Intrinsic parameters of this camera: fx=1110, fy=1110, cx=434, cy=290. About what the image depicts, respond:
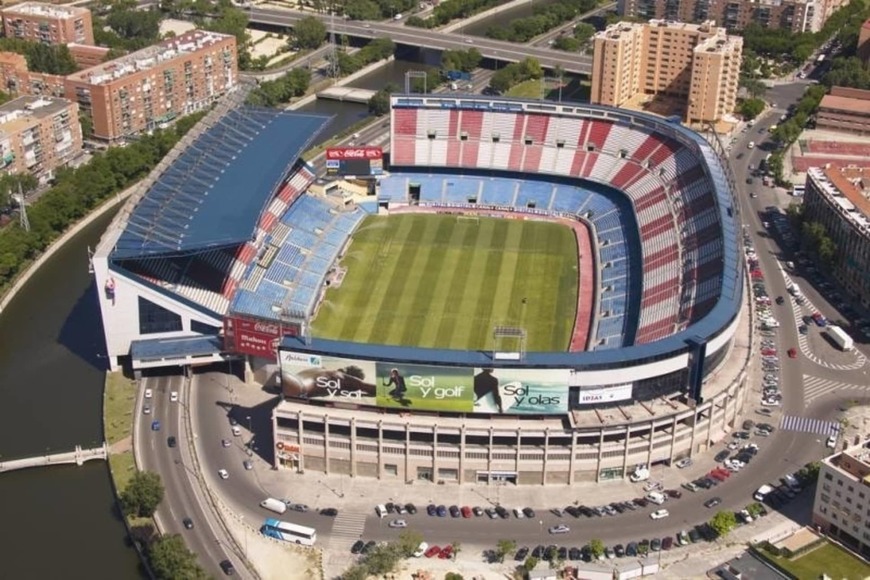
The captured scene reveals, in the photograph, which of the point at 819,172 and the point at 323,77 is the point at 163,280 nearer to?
the point at 819,172

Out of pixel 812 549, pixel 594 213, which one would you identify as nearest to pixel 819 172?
pixel 594 213

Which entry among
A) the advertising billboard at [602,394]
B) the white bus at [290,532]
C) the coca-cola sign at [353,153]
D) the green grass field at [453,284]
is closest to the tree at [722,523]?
the advertising billboard at [602,394]

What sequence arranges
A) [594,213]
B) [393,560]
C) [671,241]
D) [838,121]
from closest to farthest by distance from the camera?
[393,560], [671,241], [594,213], [838,121]

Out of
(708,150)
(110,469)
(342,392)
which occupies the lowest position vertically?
(110,469)

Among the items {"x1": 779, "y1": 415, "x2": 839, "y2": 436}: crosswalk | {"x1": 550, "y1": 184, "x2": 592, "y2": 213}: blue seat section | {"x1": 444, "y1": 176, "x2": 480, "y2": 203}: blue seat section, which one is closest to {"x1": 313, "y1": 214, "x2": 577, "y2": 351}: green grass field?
{"x1": 550, "y1": 184, "x2": 592, "y2": 213}: blue seat section

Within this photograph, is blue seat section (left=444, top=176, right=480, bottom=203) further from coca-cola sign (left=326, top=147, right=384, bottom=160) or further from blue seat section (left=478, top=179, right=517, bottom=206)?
coca-cola sign (left=326, top=147, right=384, bottom=160)
